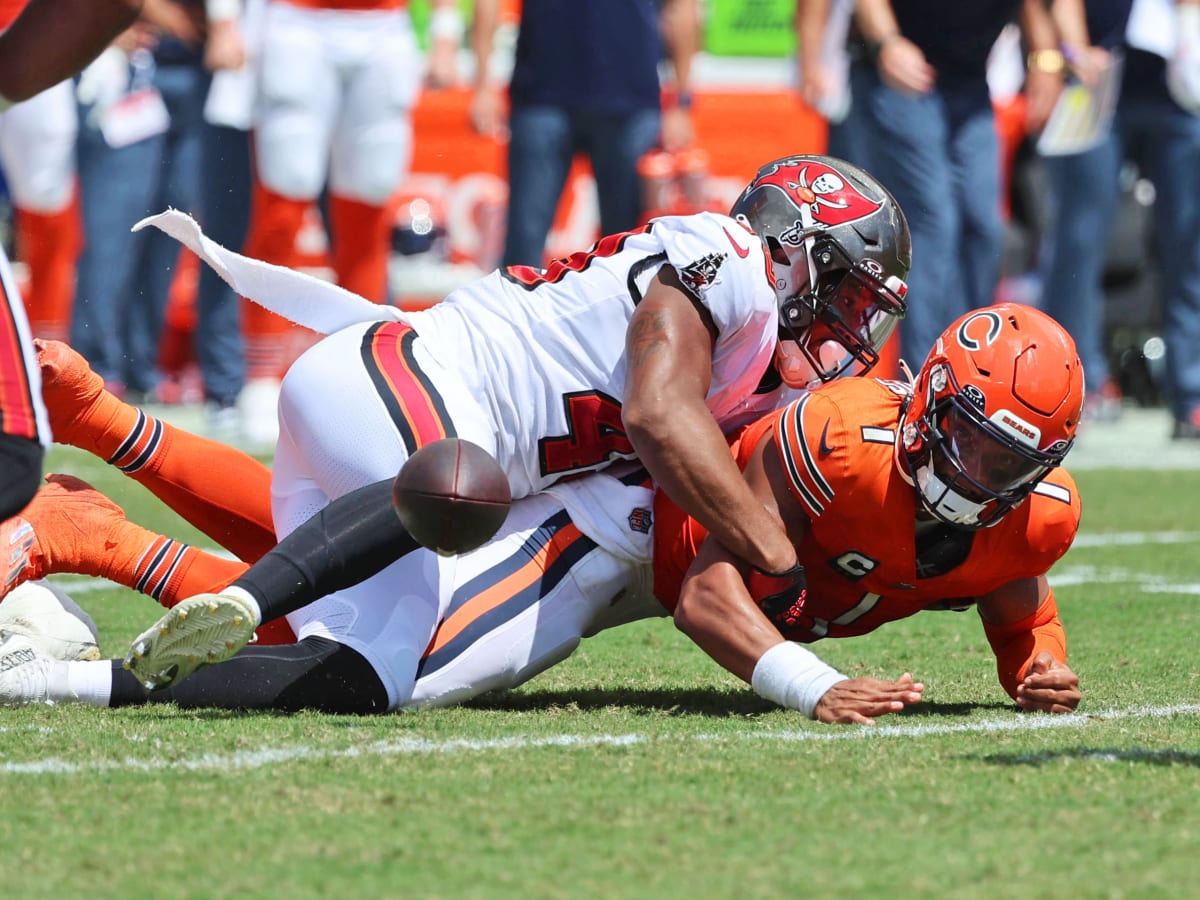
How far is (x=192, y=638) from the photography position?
3.52 meters

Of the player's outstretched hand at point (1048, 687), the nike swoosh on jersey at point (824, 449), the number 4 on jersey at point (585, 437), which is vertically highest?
the nike swoosh on jersey at point (824, 449)

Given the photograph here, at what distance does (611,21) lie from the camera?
9.44 metres

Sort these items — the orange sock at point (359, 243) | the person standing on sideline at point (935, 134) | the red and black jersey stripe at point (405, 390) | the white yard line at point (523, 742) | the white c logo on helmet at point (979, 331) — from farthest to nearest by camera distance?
the orange sock at point (359, 243), the person standing on sideline at point (935, 134), the red and black jersey stripe at point (405, 390), the white c logo on helmet at point (979, 331), the white yard line at point (523, 742)

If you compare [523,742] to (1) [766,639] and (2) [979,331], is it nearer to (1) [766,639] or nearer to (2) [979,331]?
(1) [766,639]

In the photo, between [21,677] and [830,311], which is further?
[830,311]

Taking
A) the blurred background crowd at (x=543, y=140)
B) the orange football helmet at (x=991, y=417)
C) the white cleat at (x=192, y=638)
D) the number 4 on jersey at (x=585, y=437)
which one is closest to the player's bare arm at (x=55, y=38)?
the white cleat at (x=192, y=638)

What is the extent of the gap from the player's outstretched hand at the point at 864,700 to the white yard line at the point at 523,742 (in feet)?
0.10

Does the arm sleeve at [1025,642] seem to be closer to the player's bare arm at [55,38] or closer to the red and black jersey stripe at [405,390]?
the red and black jersey stripe at [405,390]

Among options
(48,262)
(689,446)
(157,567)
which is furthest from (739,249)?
(48,262)

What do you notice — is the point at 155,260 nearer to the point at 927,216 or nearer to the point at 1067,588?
the point at 927,216

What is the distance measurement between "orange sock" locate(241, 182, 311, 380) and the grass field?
485cm

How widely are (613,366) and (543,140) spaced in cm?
541

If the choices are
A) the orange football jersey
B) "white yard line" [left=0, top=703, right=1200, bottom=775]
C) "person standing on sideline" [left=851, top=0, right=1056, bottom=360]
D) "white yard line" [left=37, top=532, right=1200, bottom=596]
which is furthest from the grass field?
"person standing on sideline" [left=851, top=0, right=1056, bottom=360]

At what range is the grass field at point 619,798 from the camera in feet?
8.32
